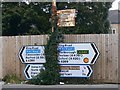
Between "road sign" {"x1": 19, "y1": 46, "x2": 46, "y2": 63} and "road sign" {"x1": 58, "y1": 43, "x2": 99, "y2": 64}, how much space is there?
0.71 metres

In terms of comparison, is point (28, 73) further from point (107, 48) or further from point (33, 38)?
point (107, 48)

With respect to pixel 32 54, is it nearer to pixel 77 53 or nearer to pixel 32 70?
pixel 32 70

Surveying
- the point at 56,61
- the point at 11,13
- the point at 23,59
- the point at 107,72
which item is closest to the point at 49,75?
the point at 56,61

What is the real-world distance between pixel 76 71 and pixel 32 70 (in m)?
1.68

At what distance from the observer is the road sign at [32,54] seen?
1248cm

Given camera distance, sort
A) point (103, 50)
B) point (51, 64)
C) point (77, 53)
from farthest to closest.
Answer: point (103, 50)
point (77, 53)
point (51, 64)

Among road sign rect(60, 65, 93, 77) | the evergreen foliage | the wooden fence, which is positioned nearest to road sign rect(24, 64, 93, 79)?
road sign rect(60, 65, 93, 77)

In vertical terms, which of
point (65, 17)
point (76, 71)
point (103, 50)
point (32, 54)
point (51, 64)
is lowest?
point (76, 71)

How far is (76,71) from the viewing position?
485 inches

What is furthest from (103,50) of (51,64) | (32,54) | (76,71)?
(32,54)

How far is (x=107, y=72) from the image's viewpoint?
12.5 m

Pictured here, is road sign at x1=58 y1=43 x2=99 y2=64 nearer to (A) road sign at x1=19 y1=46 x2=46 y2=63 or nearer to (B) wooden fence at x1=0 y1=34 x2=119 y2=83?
(B) wooden fence at x1=0 y1=34 x2=119 y2=83

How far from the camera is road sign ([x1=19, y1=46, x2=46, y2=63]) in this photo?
1248 cm

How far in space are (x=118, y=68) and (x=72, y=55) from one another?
5.94 ft
